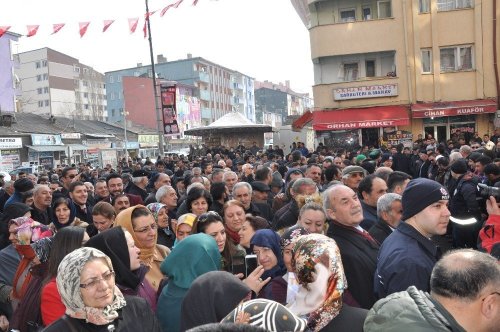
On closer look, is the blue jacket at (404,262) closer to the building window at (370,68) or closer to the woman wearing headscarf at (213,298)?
the woman wearing headscarf at (213,298)

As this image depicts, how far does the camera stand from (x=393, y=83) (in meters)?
24.1

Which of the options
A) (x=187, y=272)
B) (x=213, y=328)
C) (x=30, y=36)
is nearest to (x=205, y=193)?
(x=187, y=272)

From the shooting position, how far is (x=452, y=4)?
24094 millimetres

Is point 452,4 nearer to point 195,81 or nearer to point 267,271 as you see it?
point 267,271

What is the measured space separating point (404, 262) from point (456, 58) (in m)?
23.5

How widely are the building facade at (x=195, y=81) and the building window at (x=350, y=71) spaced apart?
51805mm

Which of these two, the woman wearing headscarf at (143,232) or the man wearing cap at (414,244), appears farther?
the woman wearing headscarf at (143,232)

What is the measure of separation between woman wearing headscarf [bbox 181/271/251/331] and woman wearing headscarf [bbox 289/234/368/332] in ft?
1.04

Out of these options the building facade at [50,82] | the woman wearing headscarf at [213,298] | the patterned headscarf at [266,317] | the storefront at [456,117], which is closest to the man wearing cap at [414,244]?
the woman wearing headscarf at [213,298]

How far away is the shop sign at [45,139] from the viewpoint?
3121 cm

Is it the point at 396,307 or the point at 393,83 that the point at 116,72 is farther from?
the point at 396,307

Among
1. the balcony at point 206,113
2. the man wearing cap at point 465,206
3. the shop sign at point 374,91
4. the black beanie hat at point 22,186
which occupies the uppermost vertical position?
the balcony at point 206,113

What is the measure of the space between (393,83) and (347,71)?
2.46 meters

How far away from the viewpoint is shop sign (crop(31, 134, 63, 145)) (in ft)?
102
